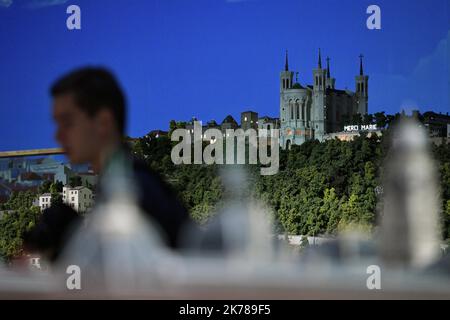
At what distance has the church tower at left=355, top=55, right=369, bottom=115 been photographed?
4.18 m

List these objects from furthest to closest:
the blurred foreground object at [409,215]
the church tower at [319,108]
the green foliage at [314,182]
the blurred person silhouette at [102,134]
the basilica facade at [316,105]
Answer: the church tower at [319,108], the basilica facade at [316,105], the green foliage at [314,182], the blurred foreground object at [409,215], the blurred person silhouette at [102,134]

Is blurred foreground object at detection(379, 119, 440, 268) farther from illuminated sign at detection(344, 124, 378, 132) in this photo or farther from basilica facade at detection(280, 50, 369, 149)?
illuminated sign at detection(344, 124, 378, 132)

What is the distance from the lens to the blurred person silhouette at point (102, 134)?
166 centimetres

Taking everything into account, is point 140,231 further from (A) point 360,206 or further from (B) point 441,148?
(B) point 441,148

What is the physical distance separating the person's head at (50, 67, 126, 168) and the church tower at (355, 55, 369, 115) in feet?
8.68

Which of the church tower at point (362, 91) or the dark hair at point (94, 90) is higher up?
the church tower at point (362, 91)

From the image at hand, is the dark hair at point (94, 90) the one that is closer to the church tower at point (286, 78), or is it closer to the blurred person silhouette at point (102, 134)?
the blurred person silhouette at point (102, 134)

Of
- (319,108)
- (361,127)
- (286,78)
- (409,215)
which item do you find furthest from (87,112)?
(319,108)

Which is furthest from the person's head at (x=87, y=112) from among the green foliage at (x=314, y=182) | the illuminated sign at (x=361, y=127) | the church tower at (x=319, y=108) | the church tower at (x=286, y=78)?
the illuminated sign at (x=361, y=127)

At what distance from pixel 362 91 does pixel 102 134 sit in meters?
2.84

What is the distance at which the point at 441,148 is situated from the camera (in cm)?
514
